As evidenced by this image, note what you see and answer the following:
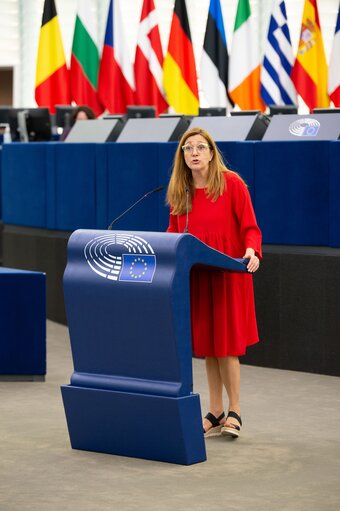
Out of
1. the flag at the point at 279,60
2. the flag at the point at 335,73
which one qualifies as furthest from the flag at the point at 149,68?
the flag at the point at 335,73

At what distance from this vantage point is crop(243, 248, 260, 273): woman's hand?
5.86m

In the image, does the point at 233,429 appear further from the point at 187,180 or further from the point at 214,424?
the point at 187,180

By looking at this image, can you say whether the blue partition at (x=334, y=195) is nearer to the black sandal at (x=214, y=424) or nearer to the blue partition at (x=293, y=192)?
the blue partition at (x=293, y=192)

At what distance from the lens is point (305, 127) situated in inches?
339

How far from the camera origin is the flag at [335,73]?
15.5m

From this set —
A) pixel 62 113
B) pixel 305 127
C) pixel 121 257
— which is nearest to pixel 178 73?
pixel 62 113

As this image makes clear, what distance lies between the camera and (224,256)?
5707mm

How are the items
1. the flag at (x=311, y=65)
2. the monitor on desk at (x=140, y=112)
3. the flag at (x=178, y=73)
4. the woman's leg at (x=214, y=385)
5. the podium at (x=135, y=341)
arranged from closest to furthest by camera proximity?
the podium at (x=135, y=341)
the woman's leg at (x=214, y=385)
the monitor on desk at (x=140, y=112)
the flag at (x=311, y=65)
the flag at (x=178, y=73)

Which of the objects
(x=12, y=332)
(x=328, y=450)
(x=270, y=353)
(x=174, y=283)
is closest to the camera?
(x=174, y=283)

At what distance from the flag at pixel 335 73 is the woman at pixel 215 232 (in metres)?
9.70

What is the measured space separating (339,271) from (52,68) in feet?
33.5

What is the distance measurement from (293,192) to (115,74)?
932cm

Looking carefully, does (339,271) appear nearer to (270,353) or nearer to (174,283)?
(270,353)

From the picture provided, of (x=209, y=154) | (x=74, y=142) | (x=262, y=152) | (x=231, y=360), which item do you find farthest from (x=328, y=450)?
(x=74, y=142)
